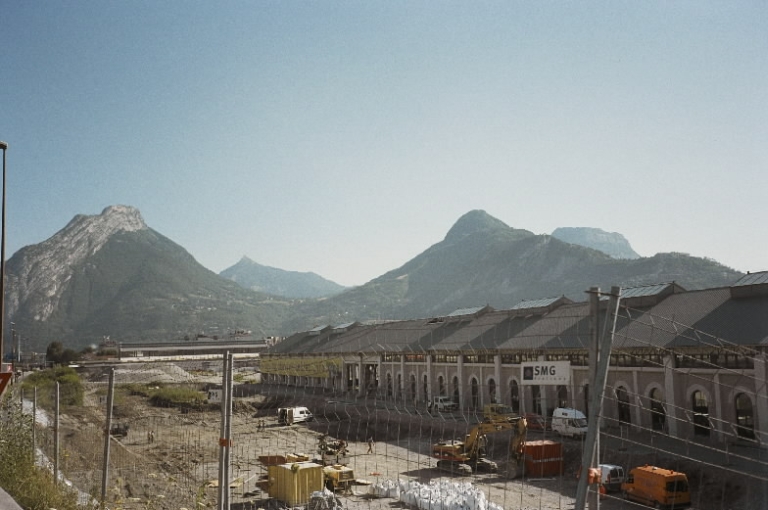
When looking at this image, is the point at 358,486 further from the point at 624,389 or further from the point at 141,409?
the point at 141,409

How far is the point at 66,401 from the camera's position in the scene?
58.8m

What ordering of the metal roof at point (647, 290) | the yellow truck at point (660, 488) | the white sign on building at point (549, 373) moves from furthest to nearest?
the metal roof at point (647, 290)
the yellow truck at point (660, 488)
the white sign on building at point (549, 373)

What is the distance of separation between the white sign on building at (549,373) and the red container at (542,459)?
2201 cm

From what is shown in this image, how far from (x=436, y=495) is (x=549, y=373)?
628 inches

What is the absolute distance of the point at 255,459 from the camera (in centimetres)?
4066

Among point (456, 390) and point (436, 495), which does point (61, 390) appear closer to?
point (456, 390)

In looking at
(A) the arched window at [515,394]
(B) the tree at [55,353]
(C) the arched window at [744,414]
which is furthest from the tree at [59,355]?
(C) the arched window at [744,414]

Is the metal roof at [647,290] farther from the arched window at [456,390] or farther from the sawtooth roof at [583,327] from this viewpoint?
the arched window at [456,390]

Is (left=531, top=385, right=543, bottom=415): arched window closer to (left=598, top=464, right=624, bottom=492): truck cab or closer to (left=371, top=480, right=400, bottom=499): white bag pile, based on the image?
(left=598, top=464, right=624, bottom=492): truck cab

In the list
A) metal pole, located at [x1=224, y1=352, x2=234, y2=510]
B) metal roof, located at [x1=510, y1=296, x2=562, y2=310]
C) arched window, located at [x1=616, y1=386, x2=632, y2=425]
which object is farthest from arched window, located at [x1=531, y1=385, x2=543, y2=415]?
metal pole, located at [x1=224, y1=352, x2=234, y2=510]

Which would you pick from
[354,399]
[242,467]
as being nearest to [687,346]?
[242,467]

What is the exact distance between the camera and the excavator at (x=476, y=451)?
3344 centimetres

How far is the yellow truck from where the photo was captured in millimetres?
24938

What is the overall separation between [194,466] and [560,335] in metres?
27.4
